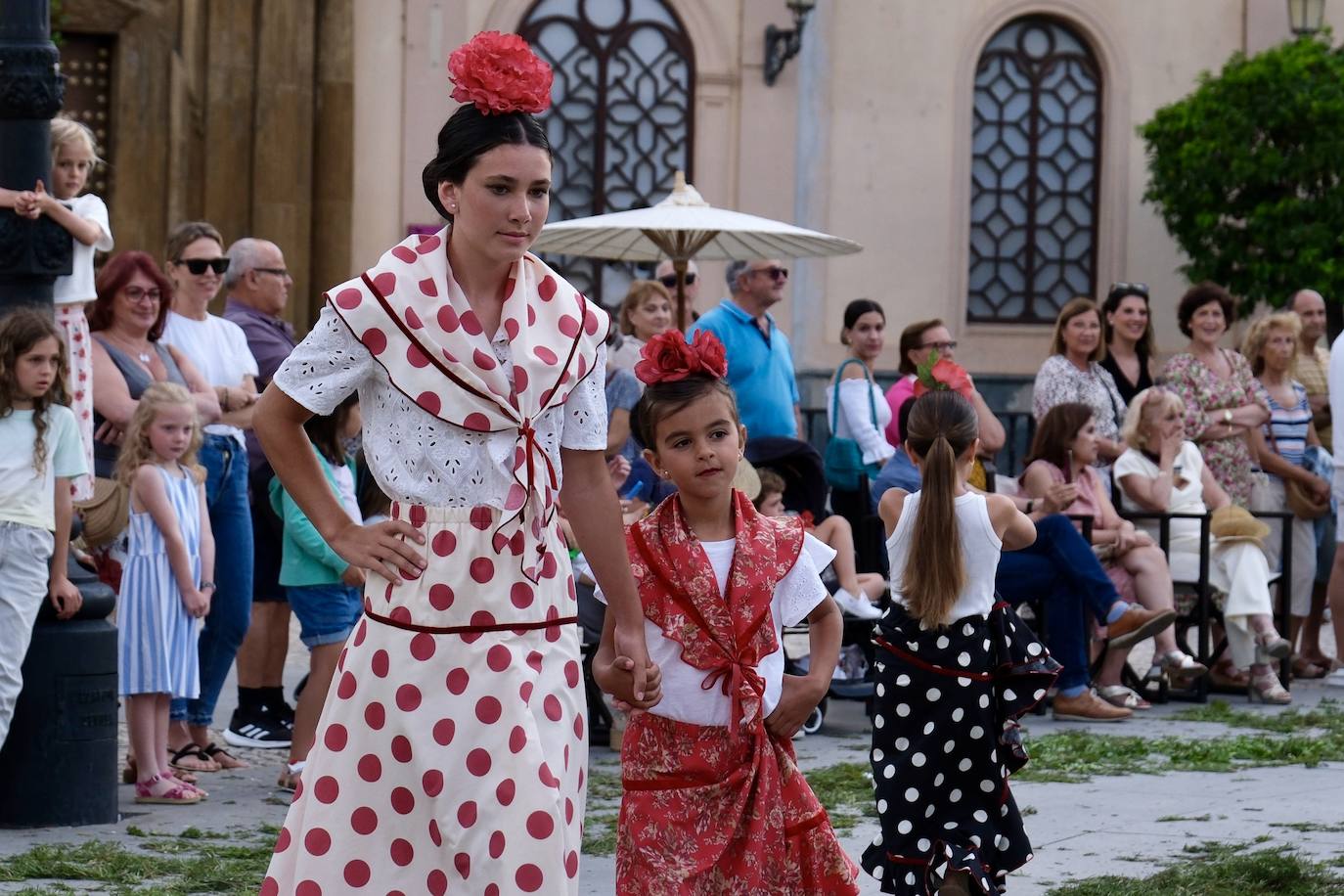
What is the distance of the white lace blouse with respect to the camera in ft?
12.9

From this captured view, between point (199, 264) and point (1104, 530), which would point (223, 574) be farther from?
point (1104, 530)

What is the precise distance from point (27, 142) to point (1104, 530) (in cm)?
541

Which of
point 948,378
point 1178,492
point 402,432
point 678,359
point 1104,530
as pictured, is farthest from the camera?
point 1178,492

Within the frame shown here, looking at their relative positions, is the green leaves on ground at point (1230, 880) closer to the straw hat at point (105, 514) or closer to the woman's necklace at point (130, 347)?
Result: the straw hat at point (105, 514)

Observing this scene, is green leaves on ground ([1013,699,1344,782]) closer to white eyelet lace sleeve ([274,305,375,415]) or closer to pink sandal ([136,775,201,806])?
pink sandal ([136,775,201,806])

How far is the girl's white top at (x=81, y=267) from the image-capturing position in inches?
300

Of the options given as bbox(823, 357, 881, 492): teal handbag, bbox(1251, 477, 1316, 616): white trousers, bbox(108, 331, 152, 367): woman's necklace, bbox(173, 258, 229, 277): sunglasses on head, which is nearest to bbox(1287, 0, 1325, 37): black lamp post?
bbox(1251, 477, 1316, 616): white trousers

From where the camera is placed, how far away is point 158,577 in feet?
24.3

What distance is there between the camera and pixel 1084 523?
393 inches

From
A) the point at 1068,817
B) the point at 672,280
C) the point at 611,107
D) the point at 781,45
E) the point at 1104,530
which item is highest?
the point at 781,45

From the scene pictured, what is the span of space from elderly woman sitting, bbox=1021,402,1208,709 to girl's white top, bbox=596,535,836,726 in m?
5.27

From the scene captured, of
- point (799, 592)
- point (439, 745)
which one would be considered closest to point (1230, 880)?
point (799, 592)

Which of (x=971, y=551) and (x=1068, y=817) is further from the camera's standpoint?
(x=1068, y=817)

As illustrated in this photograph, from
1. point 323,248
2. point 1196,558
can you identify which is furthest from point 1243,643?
point 323,248
